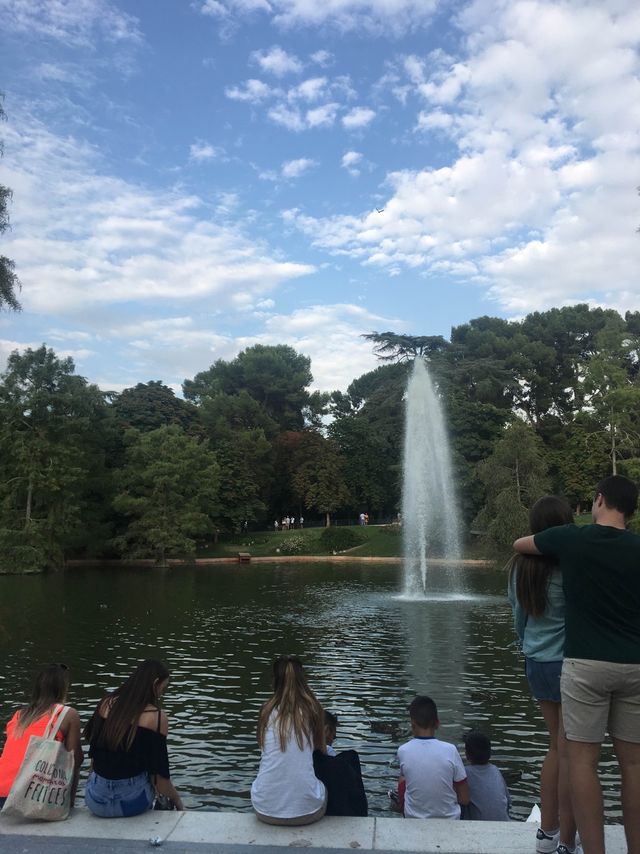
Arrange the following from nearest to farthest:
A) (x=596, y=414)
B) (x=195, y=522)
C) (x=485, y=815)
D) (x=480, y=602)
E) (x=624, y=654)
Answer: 1. (x=624, y=654)
2. (x=485, y=815)
3. (x=480, y=602)
4. (x=596, y=414)
5. (x=195, y=522)

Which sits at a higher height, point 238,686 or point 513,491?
point 513,491

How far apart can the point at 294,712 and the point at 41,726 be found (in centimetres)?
164

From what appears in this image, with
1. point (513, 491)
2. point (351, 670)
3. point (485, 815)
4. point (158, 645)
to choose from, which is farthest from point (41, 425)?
point (485, 815)

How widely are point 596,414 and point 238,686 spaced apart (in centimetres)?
3350

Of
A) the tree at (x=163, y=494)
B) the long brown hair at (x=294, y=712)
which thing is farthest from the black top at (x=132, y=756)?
the tree at (x=163, y=494)

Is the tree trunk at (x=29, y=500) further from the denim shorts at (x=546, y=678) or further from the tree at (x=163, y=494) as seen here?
the denim shorts at (x=546, y=678)

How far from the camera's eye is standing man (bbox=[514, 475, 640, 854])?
3.45m

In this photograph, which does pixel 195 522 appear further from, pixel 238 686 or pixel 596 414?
pixel 238 686

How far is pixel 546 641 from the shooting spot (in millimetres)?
4016

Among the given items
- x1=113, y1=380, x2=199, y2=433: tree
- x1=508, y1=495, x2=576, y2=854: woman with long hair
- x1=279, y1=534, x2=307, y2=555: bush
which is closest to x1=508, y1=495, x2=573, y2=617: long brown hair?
x1=508, y1=495, x2=576, y2=854: woman with long hair

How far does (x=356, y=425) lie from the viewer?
213 ft

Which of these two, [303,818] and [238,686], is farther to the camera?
[238,686]

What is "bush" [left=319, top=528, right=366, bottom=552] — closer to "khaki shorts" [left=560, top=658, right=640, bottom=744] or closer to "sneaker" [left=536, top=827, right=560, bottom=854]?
"sneaker" [left=536, top=827, right=560, bottom=854]

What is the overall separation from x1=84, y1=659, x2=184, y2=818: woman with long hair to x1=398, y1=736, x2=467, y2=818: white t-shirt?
171cm
